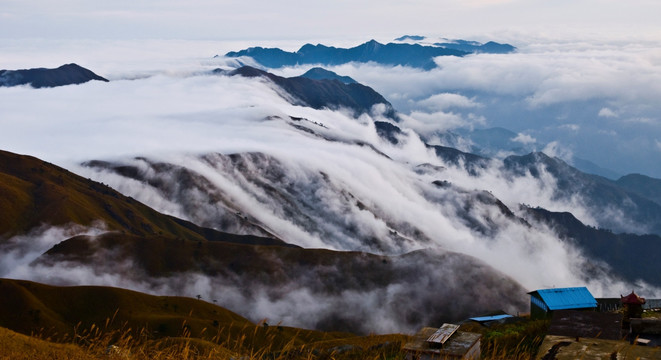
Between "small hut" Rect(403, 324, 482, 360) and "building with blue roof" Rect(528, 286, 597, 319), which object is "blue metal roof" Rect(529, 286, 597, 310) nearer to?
"building with blue roof" Rect(528, 286, 597, 319)

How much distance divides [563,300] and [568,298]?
75cm

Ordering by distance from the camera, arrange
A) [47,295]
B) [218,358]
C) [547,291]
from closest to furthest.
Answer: [218,358] → [547,291] → [47,295]

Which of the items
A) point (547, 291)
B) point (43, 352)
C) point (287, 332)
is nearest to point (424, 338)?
point (43, 352)

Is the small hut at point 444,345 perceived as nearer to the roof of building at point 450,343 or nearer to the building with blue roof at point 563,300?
the roof of building at point 450,343

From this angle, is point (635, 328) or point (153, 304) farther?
point (153, 304)

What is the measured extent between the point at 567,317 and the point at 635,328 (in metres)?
7.69

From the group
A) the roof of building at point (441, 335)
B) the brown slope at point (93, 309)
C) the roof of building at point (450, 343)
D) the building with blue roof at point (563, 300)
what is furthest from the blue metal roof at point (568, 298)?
the brown slope at point (93, 309)

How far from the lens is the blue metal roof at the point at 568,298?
5859 centimetres

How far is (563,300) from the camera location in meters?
62.7

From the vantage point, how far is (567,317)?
97.3ft

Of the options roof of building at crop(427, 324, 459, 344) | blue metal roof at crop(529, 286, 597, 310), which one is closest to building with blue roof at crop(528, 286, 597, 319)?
blue metal roof at crop(529, 286, 597, 310)

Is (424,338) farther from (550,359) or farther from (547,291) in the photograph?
(547,291)

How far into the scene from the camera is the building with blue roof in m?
58.5

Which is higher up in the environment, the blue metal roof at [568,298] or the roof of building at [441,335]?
the roof of building at [441,335]
